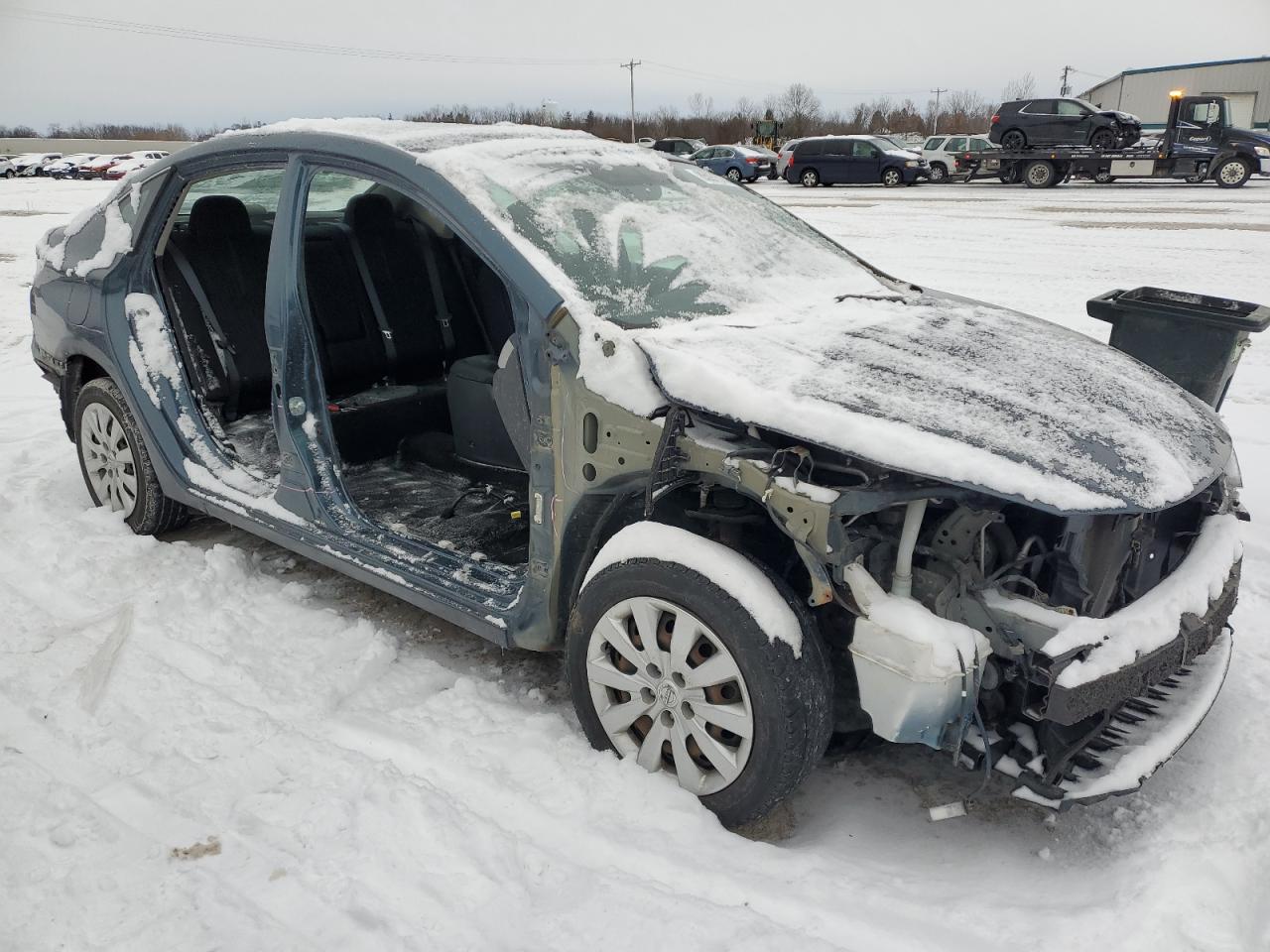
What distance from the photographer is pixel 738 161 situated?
28.0 meters

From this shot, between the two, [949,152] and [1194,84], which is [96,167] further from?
[1194,84]

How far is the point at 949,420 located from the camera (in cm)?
224

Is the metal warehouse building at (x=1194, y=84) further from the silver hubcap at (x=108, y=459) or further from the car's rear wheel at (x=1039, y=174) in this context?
the silver hubcap at (x=108, y=459)

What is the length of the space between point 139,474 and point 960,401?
137 inches

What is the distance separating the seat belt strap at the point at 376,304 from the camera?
14.1ft

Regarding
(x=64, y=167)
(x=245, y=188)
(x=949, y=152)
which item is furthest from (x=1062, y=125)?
(x=64, y=167)

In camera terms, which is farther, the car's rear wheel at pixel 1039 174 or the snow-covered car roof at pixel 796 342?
the car's rear wheel at pixel 1039 174

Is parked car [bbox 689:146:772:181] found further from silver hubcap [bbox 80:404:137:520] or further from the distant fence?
the distant fence

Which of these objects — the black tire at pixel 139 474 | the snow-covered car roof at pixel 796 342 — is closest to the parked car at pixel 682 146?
the black tire at pixel 139 474

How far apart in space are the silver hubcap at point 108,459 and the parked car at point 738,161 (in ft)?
83.0

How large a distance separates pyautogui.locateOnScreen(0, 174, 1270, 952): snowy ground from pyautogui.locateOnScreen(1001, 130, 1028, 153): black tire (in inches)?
878

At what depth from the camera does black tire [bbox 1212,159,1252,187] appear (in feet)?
66.4

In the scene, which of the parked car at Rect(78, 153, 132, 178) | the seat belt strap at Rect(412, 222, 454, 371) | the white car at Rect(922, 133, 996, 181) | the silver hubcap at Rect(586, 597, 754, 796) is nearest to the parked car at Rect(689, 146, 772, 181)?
the white car at Rect(922, 133, 996, 181)

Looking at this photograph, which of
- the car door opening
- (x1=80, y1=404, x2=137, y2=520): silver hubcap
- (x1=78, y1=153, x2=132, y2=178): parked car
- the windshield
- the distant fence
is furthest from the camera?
the distant fence
